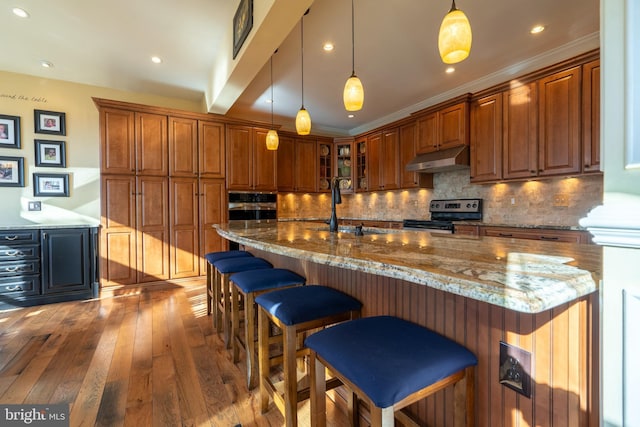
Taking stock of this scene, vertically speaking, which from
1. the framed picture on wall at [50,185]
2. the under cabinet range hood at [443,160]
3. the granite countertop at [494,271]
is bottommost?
the granite countertop at [494,271]

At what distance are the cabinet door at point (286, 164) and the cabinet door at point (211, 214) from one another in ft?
Answer: 4.18

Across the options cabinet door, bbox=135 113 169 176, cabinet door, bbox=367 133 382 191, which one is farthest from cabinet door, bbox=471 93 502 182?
cabinet door, bbox=135 113 169 176

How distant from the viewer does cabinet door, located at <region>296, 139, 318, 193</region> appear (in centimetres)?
544

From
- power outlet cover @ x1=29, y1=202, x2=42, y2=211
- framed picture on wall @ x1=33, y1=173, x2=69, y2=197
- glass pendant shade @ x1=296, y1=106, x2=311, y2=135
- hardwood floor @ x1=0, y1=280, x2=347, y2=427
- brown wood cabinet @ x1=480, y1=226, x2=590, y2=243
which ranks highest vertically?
glass pendant shade @ x1=296, y1=106, x2=311, y2=135

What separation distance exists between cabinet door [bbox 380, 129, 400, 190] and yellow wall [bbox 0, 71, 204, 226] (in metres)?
4.17

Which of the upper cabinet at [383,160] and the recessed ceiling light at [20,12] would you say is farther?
the upper cabinet at [383,160]

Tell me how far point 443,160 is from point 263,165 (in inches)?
110

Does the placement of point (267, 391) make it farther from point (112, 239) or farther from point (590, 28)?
point (590, 28)

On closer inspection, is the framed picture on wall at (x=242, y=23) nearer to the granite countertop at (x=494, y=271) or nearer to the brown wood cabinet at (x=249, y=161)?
the brown wood cabinet at (x=249, y=161)

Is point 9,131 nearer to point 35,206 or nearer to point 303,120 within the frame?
point 35,206

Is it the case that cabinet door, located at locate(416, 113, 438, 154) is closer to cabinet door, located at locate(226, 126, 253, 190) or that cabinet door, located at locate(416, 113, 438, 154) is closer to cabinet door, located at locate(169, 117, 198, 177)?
cabinet door, located at locate(226, 126, 253, 190)

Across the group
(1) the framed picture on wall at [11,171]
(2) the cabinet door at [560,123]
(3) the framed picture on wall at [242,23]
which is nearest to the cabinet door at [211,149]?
(3) the framed picture on wall at [242,23]

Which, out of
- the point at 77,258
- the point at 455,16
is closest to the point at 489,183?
the point at 455,16

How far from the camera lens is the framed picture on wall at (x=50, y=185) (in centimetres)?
358
